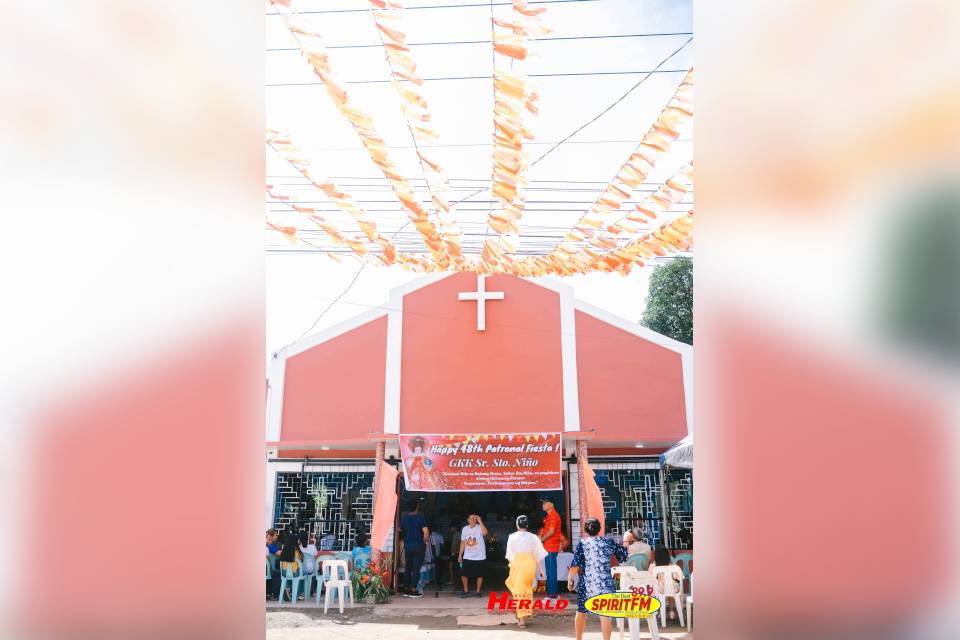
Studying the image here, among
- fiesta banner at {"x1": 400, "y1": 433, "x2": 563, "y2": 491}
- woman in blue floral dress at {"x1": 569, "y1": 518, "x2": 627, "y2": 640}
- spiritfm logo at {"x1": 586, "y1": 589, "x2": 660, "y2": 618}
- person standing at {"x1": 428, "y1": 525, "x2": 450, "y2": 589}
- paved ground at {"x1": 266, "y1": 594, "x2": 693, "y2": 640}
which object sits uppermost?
fiesta banner at {"x1": 400, "y1": 433, "x2": 563, "y2": 491}

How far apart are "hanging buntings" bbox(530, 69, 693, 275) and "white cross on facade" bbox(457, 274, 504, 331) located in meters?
7.47

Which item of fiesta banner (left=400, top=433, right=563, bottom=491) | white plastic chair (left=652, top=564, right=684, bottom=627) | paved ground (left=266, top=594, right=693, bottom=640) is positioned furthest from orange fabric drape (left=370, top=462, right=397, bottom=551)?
white plastic chair (left=652, top=564, right=684, bottom=627)

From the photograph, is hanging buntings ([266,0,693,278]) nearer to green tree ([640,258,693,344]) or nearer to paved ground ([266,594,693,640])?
paved ground ([266,594,693,640])

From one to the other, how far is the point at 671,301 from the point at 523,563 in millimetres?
22824

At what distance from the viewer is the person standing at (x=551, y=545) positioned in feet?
39.6

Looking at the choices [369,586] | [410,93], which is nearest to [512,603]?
[369,586]

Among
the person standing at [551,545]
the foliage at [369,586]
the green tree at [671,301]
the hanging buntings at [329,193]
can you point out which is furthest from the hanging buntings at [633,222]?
the green tree at [671,301]

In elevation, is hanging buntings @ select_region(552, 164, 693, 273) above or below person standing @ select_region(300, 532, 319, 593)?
above

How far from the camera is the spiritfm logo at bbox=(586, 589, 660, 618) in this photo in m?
6.94

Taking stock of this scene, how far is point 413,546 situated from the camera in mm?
12031
